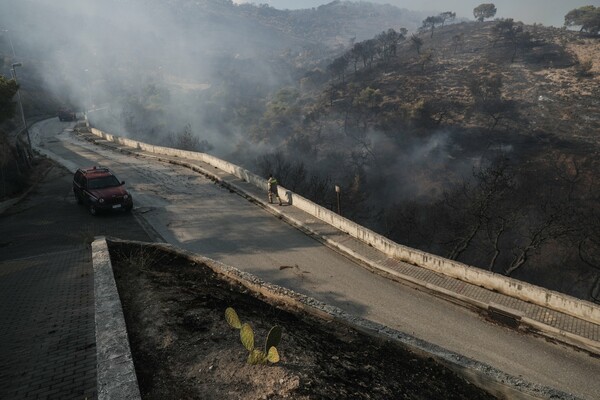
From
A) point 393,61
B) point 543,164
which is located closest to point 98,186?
point 543,164

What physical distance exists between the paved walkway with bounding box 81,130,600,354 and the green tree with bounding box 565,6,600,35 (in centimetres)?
11134

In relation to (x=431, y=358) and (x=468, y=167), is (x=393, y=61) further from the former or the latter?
(x=431, y=358)

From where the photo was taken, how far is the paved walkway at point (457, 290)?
9367mm

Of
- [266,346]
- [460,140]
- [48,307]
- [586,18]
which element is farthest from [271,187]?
[586,18]

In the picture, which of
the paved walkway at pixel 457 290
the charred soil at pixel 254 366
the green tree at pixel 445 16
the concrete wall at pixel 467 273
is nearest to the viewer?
the charred soil at pixel 254 366

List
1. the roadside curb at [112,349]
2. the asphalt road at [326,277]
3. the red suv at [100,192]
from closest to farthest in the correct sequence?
the roadside curb at [112,349], the asphalt road at [326,277], the red suv at [100,192]

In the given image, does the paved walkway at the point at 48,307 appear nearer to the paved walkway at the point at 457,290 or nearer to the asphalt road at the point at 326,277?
the asphalt road at the point at 326,277

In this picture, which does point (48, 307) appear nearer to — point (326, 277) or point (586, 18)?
point (326, 277)

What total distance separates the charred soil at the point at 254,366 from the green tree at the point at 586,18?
11911 centimetres

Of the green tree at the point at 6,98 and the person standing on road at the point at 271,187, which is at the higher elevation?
the green tree at the point at 6,98

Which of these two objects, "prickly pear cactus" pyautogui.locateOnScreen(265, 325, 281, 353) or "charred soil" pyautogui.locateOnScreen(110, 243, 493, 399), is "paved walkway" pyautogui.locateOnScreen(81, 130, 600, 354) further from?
"prickly pear cactus" pyautogui.locateOnScreen(265, 325, 281, 353)

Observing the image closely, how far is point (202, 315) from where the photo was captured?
20.6 feet

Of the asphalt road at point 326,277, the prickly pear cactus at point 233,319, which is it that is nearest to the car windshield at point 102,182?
the asphalt road at point 326,277

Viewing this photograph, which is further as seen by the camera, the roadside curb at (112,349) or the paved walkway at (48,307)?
the paved walkway at (48,307)
